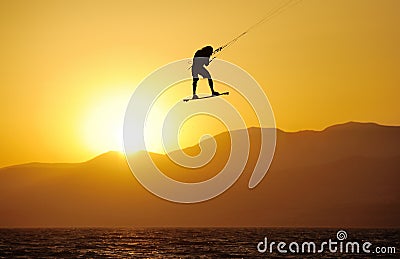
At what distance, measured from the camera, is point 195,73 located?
4141 cm

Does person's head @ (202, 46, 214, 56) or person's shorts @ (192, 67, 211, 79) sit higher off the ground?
person's head @ (202, 46, 214, 56)

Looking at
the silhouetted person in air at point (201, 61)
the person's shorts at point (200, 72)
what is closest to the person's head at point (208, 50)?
the silhouetted person in air at point (201, 61)

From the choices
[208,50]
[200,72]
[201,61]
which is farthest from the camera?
[200,72]

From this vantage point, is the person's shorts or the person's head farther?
the person's shorts

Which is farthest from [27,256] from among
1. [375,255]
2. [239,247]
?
[375,255]

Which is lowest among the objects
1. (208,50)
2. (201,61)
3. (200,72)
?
(200,72)

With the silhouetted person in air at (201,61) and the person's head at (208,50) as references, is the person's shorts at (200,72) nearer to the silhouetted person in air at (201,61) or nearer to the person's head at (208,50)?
the silhouetted person in air at (201,61)

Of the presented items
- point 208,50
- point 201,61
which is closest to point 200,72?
point 201,61

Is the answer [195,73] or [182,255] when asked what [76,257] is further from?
[195,73]

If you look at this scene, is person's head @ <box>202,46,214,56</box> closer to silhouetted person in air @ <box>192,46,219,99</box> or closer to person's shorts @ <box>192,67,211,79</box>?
silhouetted person in air @ <box>192,46,219,99</box>

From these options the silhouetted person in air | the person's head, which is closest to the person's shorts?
the silhouetted person in air

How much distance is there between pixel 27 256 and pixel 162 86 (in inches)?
2933

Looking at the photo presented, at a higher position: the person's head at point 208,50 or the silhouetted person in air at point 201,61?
the person's head at point 208,50

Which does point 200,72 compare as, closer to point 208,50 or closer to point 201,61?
point 201,61
